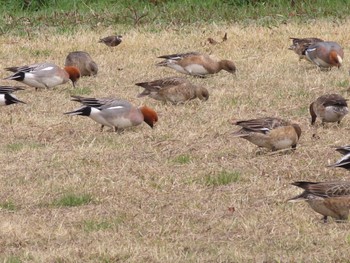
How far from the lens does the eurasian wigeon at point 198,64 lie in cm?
1318

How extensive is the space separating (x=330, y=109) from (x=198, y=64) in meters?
3.45

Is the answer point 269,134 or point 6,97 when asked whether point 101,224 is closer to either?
point 269,134

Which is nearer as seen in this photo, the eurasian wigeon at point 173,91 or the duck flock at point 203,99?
the duck flock at point 203,99

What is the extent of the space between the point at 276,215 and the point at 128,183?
149 cm

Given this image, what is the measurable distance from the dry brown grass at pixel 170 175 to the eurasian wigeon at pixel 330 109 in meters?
0.13

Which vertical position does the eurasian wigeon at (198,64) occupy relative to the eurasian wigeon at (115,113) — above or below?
below

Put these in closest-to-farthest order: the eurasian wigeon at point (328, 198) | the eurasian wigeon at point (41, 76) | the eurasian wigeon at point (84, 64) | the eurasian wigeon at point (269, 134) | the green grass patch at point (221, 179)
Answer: the eurasian wigeon at point (328, 198), the green grass patch at point (221, 179), the eurasian wigeon at point (269, 134), the eurasian wigeon at point (41, 76), the eurasian wigeon at point (84, 64)

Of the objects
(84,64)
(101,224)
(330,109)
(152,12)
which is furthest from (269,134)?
(152,12)

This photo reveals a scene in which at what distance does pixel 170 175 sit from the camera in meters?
8.52

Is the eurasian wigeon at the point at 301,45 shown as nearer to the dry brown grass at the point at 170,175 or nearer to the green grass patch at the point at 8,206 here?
the dry brown grass at the point at 170,175

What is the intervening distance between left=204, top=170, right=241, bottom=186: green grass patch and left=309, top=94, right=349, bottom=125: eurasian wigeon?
1984 mm

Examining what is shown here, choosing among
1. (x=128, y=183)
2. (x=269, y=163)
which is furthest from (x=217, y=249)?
(x=269, y=163)

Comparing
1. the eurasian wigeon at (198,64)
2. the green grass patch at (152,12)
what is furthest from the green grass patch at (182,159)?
the green grass patch at (152,12)

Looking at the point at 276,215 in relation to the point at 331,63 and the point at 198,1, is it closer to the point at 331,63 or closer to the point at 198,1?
the point at 331,63
